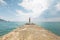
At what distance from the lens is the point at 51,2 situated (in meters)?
3.71

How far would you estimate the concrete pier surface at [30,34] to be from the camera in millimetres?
3602

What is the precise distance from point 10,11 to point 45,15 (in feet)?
2.77

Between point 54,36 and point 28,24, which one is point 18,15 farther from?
point 54,36

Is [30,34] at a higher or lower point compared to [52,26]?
lower

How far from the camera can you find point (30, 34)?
11.9 ft

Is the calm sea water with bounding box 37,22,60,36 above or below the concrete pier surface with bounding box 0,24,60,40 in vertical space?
above

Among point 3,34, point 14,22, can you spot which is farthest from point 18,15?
point 3,34

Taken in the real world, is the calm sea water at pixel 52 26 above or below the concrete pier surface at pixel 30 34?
above

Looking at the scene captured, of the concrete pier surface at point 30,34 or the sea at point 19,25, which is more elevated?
the sea at point 19,25

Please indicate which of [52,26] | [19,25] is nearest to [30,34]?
[19,25]

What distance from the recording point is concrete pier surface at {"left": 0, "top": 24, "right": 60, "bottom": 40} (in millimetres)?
3602

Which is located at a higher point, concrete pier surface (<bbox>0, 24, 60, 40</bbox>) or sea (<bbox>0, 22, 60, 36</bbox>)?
sea (<bbox>0, 22, 60, 36</bbox>)

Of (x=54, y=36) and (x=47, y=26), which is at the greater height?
(x=47, y=26)

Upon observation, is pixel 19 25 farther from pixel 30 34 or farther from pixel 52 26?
pixel 52 26
